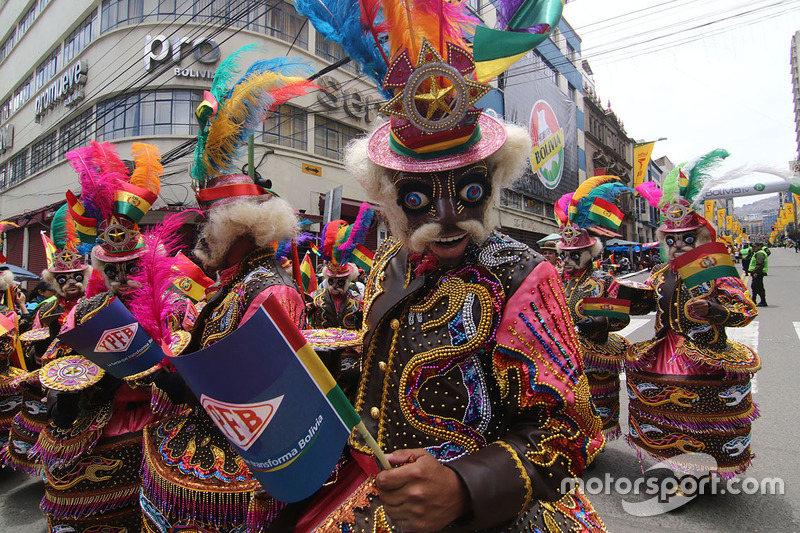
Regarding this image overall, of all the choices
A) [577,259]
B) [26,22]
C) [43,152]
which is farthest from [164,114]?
[26,22]

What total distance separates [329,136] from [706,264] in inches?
605

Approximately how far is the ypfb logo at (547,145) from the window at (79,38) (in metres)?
21.7

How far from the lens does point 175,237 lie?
3.33m

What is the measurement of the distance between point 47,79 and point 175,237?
82.5ft

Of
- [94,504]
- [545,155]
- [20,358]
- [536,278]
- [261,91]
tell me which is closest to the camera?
[536,278]

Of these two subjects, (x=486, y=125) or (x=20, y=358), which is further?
(x=20, y=358)

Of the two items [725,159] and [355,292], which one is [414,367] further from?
[355,292]

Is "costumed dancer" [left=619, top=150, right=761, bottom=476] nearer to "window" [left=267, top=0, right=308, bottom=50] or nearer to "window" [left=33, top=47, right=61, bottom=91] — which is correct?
"window" [left=267, top=0, right=308, bottom=50]

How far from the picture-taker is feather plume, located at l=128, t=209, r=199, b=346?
2.85 meters

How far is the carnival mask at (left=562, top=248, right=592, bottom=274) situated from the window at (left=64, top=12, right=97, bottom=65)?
20.8 metres

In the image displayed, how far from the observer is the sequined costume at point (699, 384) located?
3791 mm

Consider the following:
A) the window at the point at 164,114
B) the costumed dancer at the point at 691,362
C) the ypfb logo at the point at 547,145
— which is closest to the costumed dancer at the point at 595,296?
the costumed dancer at the point at 691,362

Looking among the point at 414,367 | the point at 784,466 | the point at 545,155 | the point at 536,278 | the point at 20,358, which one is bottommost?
the point at 784,466

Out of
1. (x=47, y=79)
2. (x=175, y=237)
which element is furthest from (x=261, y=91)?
(x=47, y=79)
